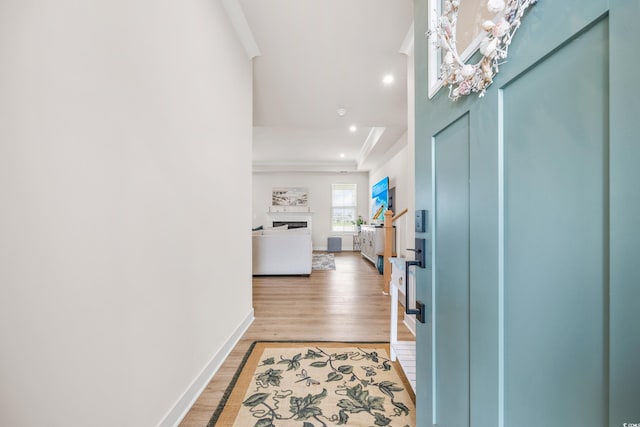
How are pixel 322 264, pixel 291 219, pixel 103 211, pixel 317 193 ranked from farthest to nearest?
pixel 317 193, pixel 291 219, pixel 322 264, pixel 103 211

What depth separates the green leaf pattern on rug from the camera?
1.37m

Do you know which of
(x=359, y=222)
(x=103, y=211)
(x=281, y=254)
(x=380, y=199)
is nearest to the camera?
(x=103, y=211)

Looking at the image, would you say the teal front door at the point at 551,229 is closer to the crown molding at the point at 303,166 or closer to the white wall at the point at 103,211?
the white wall at the point at 103,211

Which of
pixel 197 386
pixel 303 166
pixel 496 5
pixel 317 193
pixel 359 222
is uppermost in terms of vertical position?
pixel 303 166

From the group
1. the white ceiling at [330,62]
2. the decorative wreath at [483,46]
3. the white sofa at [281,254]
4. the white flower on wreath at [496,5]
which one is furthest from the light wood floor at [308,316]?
the white ceiling at [330,62]

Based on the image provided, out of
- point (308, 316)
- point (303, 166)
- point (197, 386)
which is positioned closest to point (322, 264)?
point (308, 316)

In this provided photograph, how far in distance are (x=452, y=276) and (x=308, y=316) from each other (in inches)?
86.9

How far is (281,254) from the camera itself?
4.63m

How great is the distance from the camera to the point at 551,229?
48 centimetres

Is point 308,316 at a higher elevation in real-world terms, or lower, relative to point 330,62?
lower

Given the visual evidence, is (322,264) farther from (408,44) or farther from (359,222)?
(408,44)

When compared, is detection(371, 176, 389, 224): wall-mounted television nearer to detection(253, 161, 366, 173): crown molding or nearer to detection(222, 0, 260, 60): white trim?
detection(253, 161, 366, 173): crown molding

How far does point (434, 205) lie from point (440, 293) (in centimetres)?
30

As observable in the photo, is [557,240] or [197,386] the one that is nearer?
[557,240]
